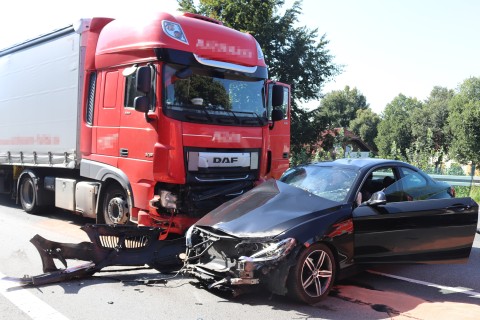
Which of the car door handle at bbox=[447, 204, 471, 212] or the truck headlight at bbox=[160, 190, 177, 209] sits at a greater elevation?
the car door handle at bbox=[447, 204, 471, 212]

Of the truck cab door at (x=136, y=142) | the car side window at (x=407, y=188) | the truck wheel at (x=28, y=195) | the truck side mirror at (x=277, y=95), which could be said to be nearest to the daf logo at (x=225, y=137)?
the truck cab door at (x=136, y=142)

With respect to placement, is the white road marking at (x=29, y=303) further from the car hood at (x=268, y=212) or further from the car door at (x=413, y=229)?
the car door at (x=413, y=229)

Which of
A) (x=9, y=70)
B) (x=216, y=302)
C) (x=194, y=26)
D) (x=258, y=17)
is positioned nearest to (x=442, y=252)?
(x=216, y=302)

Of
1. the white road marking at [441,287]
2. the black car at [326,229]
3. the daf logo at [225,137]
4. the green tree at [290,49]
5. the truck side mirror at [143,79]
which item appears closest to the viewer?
the black car at [326,229]

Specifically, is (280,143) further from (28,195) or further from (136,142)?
(28,195)

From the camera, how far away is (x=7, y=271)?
5.71 metres

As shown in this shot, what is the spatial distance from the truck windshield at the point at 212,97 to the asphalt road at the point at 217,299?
254 cm

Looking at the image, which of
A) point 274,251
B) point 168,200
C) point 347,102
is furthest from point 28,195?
point 347,102

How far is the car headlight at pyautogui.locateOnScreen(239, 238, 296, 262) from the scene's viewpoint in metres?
4.43

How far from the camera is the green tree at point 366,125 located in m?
67.2

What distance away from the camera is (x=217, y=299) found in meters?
4.80

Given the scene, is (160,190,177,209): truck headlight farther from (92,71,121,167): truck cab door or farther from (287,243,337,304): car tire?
(287,243,337,304): car tire

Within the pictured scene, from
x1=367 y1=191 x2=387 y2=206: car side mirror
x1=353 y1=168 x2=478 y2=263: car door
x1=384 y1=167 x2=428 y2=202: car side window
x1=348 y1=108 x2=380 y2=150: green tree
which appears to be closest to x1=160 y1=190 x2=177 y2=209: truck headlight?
x1=353 y1=168 x2=478 y2=263: car door

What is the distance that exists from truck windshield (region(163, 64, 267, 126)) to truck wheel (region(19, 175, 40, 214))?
5.36m
